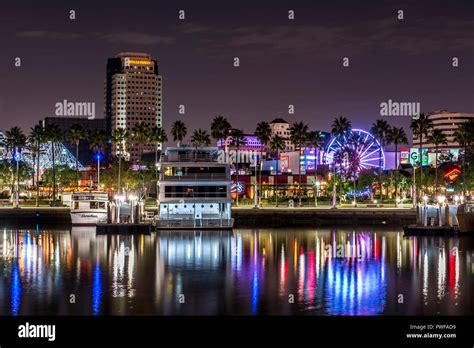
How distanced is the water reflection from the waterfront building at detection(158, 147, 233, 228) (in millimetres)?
6537

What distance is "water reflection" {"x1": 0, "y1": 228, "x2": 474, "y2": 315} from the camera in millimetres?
44719

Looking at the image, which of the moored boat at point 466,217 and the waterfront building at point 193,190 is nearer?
the moored boat at point 466,217

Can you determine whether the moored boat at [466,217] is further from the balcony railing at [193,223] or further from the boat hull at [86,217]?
the boat hull at [86,217]

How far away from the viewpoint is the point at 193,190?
9519 centimetres

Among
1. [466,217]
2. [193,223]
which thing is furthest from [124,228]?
[466,217]

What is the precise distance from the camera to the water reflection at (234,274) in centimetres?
4472

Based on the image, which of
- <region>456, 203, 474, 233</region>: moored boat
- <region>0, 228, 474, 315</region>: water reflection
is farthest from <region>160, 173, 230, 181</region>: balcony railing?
<region>456, 203, 474, 233</region>: moored boat

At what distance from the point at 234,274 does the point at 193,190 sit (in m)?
37.2

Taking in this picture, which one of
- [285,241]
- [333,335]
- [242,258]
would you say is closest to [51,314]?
[333,335]

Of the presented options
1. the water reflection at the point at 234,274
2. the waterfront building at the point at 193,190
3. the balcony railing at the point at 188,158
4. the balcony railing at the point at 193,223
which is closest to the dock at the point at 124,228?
the water reflection at the point at 234,274

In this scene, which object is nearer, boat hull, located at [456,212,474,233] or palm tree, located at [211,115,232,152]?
boat hull, located at [456,212,474,233]

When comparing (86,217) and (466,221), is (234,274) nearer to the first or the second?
(466,221)

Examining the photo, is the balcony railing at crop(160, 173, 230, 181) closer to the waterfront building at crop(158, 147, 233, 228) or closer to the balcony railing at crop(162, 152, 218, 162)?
the waterfront building at crop(158, 147, 233, 228)

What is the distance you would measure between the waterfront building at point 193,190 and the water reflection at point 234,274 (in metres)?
6.54
